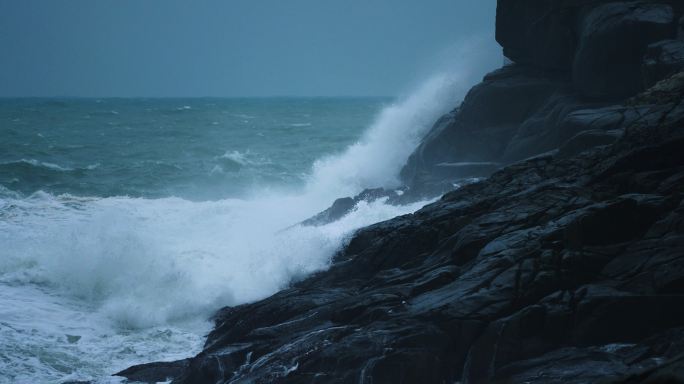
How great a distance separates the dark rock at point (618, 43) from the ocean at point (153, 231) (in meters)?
5.61

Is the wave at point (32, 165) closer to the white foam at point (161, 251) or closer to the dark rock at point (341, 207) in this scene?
the white foam at point (161, 251)

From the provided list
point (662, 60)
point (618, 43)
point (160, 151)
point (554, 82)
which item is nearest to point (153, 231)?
point (554, 82)

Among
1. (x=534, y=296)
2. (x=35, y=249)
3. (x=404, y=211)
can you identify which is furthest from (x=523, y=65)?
(x=35, y=249)

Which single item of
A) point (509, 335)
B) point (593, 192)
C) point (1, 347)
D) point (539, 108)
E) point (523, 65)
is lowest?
point (1, 347)

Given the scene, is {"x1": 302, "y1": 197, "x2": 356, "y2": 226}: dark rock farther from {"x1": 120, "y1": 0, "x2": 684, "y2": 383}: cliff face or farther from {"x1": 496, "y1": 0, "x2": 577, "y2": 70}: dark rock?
{"x1": 496, "y1": 0, "x2": 577, "y2": 70}: dark rock

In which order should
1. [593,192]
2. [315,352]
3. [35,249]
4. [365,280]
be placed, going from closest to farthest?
[315,352], [593,192], [365,280], [35,249]

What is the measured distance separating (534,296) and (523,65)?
1271 centimetres

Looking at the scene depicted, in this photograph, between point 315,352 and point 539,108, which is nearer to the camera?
point 315,352

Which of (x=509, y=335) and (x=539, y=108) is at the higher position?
(x=539, y=108)

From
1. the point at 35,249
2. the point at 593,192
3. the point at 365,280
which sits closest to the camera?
the point at 593,192

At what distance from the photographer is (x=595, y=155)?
1131cm

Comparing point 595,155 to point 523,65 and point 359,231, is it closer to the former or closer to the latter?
point 359,231

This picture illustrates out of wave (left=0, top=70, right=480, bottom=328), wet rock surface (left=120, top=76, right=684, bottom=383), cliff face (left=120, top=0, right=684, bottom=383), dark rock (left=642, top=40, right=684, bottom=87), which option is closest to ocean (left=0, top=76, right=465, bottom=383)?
wave (left=0, top=70, right=480, bottom=328)

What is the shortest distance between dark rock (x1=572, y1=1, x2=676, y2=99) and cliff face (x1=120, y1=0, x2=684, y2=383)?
324mm
